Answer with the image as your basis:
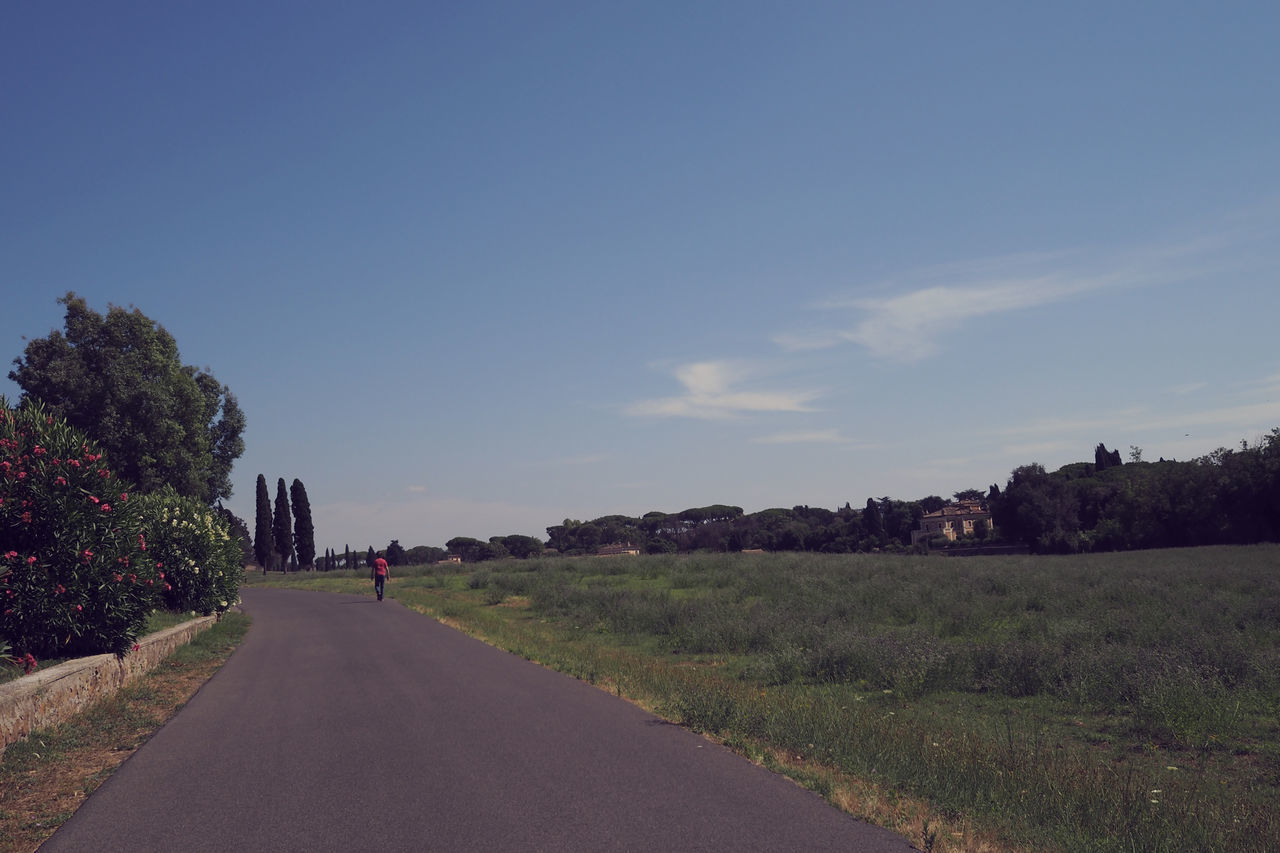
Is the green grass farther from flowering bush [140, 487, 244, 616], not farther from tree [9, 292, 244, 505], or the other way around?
tree [9, 292, 244, 505]

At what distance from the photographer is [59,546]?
1100cm

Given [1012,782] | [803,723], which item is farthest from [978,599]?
[1012,782]

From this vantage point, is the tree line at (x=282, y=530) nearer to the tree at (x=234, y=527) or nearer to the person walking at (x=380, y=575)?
the tree at (x=234, y=527)

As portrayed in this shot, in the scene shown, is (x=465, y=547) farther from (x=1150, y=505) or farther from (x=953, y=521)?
(x=1150, y=505)

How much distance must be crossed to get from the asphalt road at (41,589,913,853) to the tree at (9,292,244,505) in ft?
73.5

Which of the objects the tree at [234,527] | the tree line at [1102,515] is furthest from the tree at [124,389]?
the tree line at [1102,515]

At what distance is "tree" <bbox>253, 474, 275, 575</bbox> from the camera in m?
80.5

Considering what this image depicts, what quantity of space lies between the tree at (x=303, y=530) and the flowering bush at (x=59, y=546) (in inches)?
2981

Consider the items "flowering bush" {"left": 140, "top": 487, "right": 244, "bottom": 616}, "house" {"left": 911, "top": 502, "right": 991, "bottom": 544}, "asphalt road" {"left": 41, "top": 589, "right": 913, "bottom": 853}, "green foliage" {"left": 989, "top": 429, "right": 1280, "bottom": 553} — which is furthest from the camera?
"house" {"left": 911, "top": 502, "right": 991, "bottom": 544}

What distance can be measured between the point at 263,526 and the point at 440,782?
81696 mm

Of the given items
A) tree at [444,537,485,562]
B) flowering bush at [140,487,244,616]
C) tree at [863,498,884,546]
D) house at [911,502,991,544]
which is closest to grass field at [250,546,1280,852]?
flowering bush at [140,487,244,616]

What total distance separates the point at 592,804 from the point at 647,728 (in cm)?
279

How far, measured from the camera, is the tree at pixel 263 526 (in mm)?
80500

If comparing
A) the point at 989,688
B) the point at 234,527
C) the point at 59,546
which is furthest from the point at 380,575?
the point at 989,688
